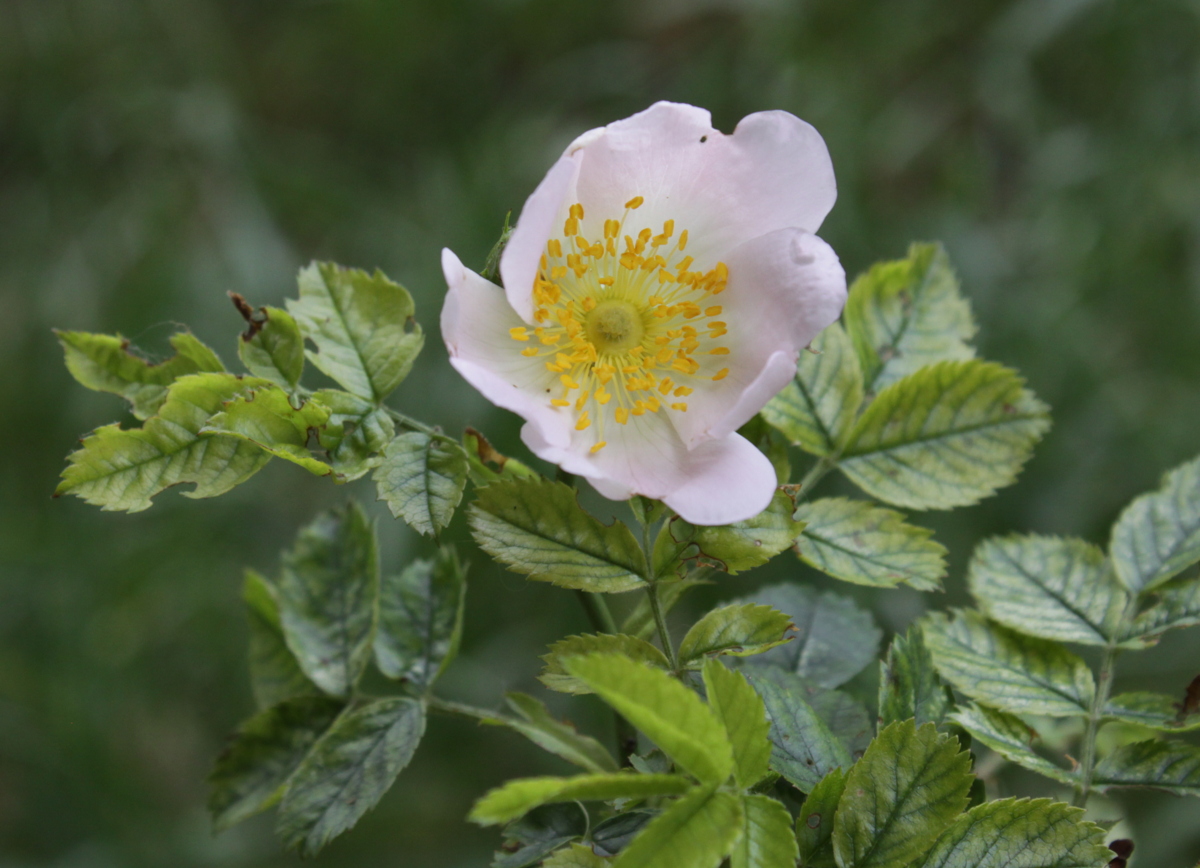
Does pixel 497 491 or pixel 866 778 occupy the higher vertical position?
pixel 497 491

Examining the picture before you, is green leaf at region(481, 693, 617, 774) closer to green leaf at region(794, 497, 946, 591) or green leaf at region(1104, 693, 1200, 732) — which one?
green leaf at region(794, 497, 946, 591)

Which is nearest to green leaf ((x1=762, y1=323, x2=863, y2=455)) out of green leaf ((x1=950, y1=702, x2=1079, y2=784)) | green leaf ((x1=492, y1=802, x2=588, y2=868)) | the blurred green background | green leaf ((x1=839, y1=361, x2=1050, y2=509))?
green leaf ((x1=839, y1=361, x2=1050, y2=509))

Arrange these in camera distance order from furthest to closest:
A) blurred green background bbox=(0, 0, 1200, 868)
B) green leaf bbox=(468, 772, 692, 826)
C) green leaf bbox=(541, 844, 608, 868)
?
blurred green background bbox=(0, 0, 1200, 868)
green leaf bbox=(541, 844, 608, 868)
green leaf bbox=(468, 772, 692, 826)

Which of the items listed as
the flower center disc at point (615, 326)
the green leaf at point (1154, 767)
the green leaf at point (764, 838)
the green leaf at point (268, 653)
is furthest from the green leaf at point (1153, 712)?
the green leaf at point (268, 653)

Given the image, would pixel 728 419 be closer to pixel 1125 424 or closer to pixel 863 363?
pixel 863 363

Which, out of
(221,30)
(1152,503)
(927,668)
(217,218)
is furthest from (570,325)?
(221,30)
